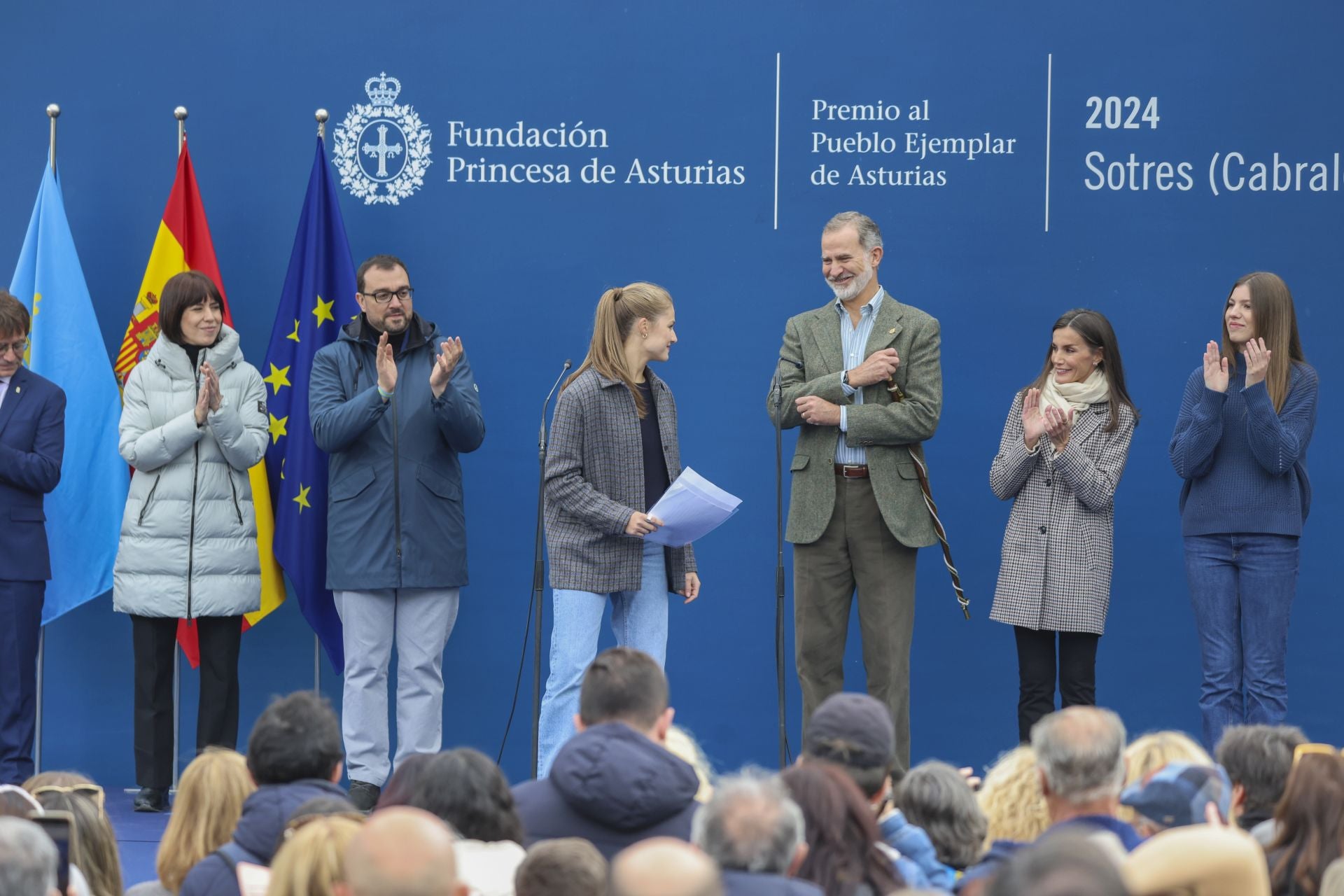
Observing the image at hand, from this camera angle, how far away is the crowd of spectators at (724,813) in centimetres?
239

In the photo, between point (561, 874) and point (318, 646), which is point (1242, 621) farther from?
point (561, 874)

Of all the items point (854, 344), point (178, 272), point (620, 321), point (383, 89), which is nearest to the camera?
point (620, 321)

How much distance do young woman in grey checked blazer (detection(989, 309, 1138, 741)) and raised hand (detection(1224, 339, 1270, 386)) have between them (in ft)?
1.37

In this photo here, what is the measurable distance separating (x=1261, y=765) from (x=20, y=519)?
3.95 meters

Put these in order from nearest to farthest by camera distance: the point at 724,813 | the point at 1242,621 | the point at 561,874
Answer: the point at 561,874, the point at 724,813, the point at 1242,621

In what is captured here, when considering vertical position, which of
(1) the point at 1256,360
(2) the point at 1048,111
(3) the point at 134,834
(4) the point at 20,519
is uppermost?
(2) the point at 1048,111

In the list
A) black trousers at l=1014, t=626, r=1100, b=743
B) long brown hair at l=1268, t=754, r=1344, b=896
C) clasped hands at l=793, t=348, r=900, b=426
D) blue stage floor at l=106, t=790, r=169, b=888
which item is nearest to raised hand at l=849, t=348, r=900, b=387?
clasped hands at l=793, t=348, r=900, b=426

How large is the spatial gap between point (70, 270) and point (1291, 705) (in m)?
4.75

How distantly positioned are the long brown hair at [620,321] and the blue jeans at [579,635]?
567 mm

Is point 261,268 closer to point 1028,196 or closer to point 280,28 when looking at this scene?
point 280,28

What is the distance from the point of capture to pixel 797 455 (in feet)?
17.8

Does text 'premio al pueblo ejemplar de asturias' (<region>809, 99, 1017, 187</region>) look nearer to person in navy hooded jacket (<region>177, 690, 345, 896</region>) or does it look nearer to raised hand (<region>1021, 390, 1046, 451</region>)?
raised hand (<region>1021, 390, 1046, 451</region>)

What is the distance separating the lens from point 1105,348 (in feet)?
17.6

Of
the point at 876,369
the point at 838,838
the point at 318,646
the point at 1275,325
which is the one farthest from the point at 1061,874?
the point at 318,646
